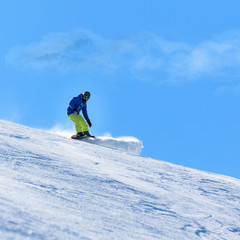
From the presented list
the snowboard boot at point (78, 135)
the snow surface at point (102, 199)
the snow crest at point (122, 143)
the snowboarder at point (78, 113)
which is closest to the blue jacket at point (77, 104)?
the snowboarder at point (78, 113)

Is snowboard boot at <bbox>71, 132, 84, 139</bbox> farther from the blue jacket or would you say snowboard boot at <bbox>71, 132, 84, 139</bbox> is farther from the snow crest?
the blue jacket

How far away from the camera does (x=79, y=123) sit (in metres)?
12.1

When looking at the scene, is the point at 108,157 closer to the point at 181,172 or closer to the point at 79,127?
the point at 181,172

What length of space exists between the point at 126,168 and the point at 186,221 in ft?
8.21

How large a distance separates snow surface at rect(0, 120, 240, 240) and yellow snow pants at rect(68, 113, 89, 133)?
481 cm

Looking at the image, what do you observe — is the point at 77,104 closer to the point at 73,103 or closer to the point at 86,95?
the point at 73,103

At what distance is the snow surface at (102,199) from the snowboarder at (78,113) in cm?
469

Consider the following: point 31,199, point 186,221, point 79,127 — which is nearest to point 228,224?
point 186,221

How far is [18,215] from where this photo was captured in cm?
315

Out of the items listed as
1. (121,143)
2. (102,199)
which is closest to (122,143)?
(121,143)

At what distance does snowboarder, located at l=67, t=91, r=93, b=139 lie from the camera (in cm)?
1190

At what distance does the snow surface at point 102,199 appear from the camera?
3260 mm

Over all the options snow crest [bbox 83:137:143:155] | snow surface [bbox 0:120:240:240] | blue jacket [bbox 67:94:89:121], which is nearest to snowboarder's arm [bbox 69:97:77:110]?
blue jacket [bbox 67:94:89:121]

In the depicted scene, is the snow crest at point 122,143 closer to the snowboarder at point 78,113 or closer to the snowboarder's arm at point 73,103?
the snowboarder at point 78,113
